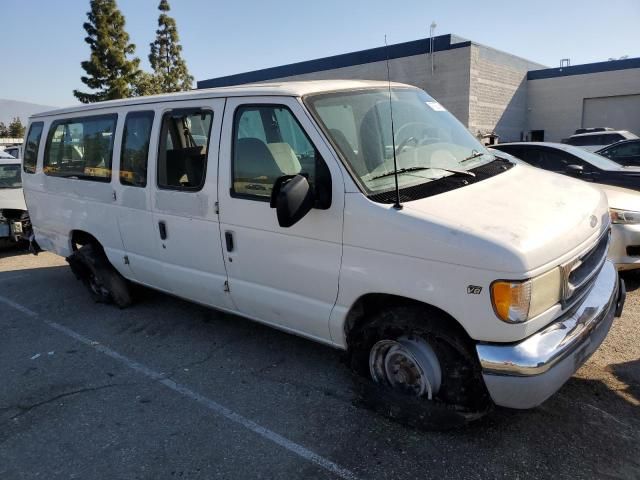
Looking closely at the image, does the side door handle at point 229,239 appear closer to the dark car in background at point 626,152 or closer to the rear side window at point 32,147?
the rear side window at point 32,147

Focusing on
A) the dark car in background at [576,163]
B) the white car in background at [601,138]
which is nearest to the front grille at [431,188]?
the dark car in background at [576,163]

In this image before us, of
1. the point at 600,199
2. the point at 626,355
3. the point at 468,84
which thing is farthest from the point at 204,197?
the point at 468,84

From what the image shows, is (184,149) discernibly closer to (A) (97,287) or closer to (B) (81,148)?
(B) (81,148)

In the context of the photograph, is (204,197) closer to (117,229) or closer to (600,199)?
(117,229)

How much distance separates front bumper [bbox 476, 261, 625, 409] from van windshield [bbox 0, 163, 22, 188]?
30.0 feet

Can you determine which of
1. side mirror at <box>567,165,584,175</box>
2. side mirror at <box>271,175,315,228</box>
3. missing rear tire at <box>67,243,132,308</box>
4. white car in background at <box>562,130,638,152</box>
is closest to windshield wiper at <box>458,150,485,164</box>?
side mirror at <box>271,175,315,228</box>

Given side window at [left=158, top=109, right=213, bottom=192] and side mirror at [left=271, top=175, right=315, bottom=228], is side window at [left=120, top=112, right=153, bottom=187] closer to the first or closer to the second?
side window at [left=158, top=109, right=213, bottom=192]

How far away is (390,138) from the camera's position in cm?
340

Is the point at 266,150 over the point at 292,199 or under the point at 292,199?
over

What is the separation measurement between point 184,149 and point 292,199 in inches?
65.0

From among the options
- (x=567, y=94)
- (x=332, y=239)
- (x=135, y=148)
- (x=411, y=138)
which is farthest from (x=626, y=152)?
(x=567, y=94)

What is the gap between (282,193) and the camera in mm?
2822

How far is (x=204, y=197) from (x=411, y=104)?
1769 mm

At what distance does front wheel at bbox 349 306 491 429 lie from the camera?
2805 millimetres
